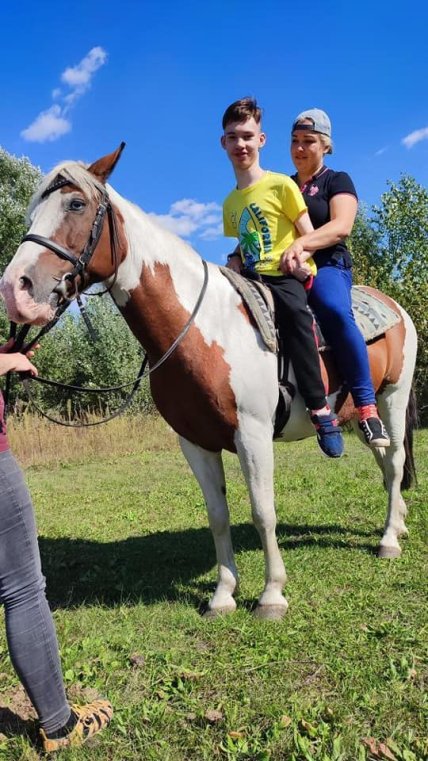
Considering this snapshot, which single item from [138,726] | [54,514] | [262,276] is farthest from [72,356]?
[138,726]

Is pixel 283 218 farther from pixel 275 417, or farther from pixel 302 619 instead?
pixel 302 619

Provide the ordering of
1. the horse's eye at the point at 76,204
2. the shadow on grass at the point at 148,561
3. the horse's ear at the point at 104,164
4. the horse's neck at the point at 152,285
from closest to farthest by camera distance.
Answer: the horse's eye at the point at 76,204, the horse's ear at the point at 104,164, the horse's neck at the point at 152,285, the shadow on grass at the point at 148,561

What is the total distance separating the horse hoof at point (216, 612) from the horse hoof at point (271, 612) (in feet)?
0.65

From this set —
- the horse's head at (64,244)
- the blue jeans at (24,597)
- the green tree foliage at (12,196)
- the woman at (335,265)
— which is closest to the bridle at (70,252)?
the horse's head at (64,244)

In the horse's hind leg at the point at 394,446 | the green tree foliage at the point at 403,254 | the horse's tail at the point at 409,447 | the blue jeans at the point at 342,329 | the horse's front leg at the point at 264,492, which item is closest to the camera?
the horse's front leg at the point at 264,492

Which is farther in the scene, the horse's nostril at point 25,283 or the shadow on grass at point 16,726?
the horse's nostril at point 25,283

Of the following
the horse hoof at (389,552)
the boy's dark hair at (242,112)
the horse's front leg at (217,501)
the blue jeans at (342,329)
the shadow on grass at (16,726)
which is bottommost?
the horse hoof at (389,552)

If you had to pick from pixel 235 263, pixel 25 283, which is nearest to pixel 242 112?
pixel 235 263

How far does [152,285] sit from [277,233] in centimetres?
100

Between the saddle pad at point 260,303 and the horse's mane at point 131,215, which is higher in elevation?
the horse's mane at point 131,215

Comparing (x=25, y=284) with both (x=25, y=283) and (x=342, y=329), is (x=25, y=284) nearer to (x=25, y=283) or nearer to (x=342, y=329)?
(x=25, y=283)

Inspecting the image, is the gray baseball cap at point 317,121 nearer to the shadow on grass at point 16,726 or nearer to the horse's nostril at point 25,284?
the horse's nostril at point 25,284

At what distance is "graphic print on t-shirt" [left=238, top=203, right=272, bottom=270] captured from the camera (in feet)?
12.2

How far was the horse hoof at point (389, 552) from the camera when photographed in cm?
465
